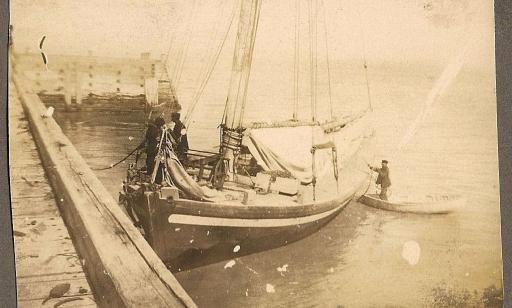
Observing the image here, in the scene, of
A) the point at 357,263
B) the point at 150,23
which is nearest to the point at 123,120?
→ the point at 150,23

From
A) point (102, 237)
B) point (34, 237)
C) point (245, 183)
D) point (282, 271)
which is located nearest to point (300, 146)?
point (245, 183)

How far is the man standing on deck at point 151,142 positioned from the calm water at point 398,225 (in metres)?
0.12

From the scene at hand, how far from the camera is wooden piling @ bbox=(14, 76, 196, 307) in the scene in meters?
2.01

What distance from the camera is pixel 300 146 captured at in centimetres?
228

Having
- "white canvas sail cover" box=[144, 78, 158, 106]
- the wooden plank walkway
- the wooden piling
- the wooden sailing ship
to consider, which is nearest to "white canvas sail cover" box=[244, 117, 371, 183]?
the wooden sailing ship

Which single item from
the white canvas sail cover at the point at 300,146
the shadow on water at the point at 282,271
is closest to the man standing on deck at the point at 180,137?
the white canvas sail cover at the point at 300,146

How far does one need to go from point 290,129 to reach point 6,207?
1.03 metres

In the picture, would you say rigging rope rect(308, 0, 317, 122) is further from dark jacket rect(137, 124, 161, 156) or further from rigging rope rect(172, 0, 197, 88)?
dark jacket rect(137, 124, 161, 156)

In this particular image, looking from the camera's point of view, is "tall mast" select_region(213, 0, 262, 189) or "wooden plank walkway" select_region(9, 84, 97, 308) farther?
"tall mast" select_region(213, 0, 262, 189)

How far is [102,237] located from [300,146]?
2.59ft

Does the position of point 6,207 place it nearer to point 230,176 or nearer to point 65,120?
point 65,120

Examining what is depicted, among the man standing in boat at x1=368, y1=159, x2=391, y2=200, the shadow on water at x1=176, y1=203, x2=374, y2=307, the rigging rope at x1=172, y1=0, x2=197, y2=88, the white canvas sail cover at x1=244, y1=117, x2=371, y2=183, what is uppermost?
the rigging rope at x1=172, y1=0, x2=197, y2=88

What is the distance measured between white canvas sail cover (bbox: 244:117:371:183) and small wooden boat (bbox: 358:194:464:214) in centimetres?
24

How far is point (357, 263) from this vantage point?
237 cm
